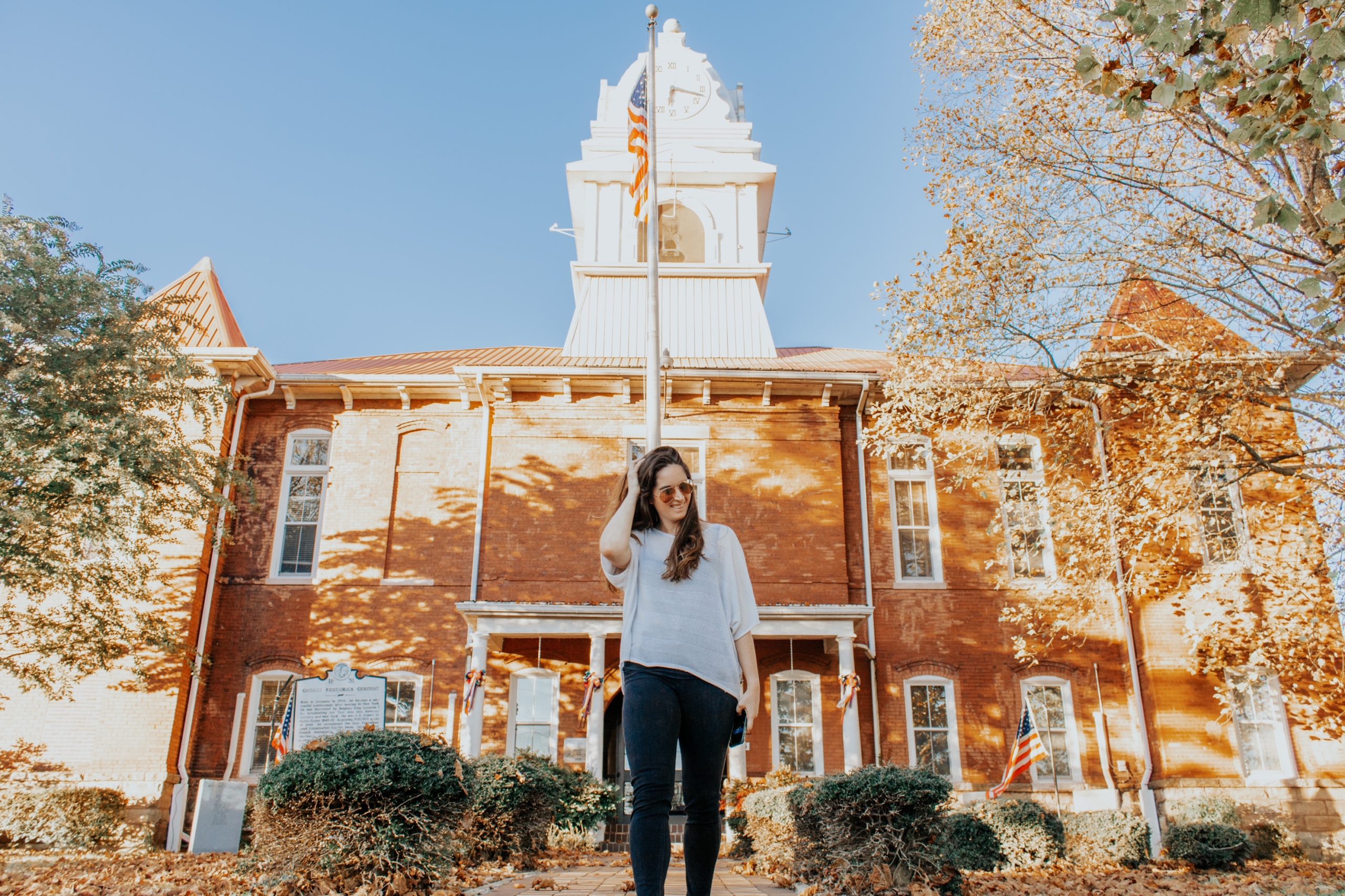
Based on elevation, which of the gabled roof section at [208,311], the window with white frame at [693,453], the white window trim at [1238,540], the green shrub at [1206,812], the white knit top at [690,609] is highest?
the gabled roof section at [208,311]

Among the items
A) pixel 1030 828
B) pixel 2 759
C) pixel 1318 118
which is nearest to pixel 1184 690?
pixel 1030 828

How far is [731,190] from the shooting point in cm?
2114

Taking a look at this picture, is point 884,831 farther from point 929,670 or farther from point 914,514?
point 914,514

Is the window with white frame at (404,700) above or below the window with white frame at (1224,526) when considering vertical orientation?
below

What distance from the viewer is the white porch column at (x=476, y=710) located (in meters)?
14.8

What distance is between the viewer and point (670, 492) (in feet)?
12.6

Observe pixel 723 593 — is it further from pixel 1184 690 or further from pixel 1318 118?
pixel 1184 690

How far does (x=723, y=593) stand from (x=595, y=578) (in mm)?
12722

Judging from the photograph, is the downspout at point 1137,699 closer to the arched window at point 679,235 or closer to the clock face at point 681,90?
the arched window at point 679,235

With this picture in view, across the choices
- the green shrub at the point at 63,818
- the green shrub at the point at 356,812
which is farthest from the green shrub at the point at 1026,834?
the green shrub at the point at 63,818

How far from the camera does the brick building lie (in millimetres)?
15234

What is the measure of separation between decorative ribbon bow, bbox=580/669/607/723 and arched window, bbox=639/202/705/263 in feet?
33.0

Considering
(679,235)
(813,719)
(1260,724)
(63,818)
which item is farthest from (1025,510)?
(63,818)

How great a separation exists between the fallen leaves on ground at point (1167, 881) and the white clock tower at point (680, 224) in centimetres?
1054
